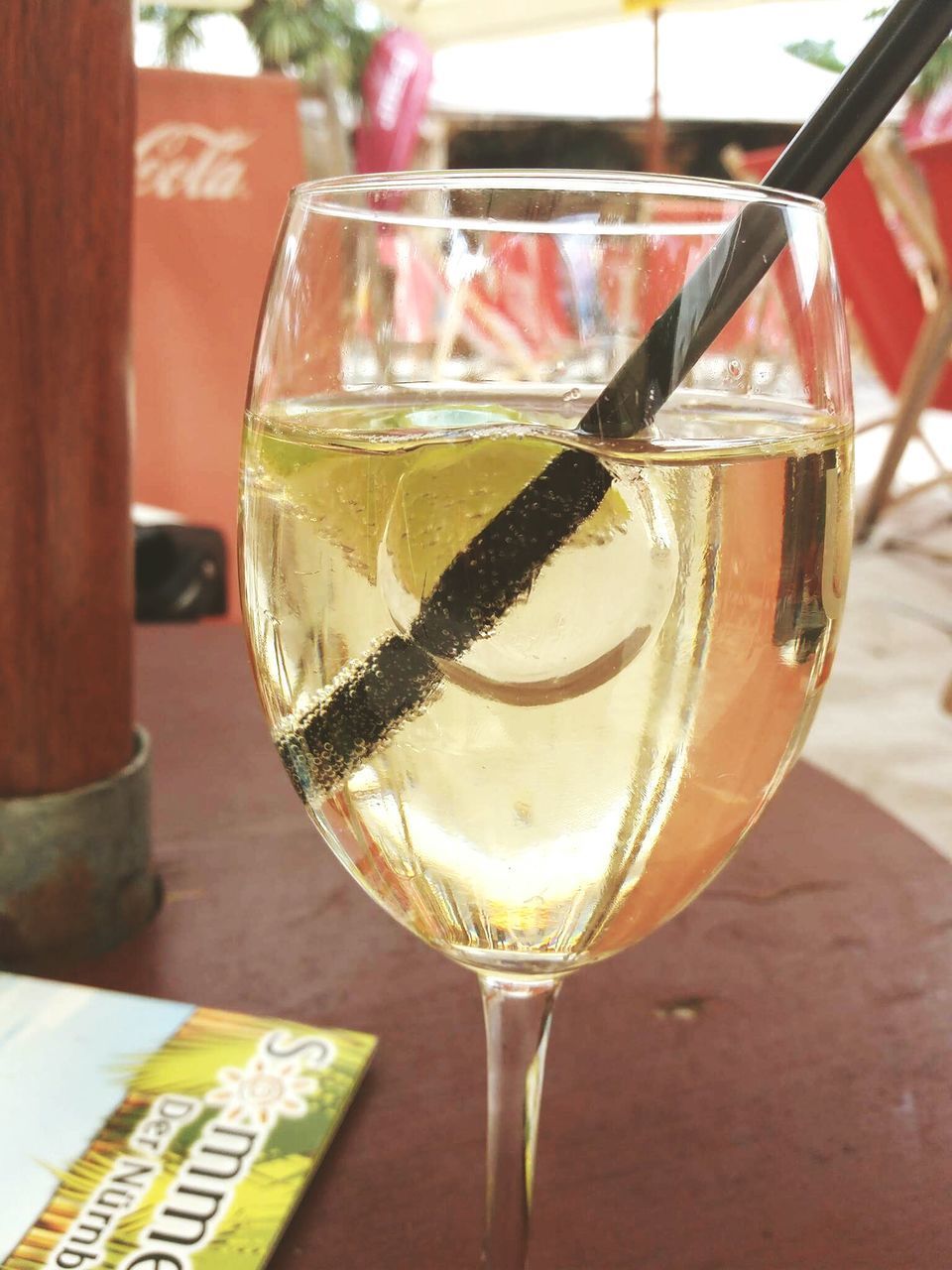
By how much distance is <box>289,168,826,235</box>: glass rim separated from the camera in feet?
0.98

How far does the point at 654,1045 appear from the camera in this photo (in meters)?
0.49

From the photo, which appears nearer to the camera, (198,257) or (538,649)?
(538,649)

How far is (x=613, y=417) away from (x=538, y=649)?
7 cm

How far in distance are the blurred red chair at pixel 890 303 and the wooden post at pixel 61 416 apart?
9.71ft

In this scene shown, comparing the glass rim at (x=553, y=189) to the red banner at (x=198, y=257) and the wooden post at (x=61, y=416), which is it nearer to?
the wooden post at (x=61, y=416)

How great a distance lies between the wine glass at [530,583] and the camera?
30 cm

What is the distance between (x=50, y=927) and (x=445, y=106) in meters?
10.4

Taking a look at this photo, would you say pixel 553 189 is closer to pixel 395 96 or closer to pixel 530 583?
pixel 530 583

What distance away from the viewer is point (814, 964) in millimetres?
548

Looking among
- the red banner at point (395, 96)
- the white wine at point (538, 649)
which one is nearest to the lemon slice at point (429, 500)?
the white wine at point (538, 649)

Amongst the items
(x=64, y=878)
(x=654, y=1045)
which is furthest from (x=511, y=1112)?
(x=64, y=878)

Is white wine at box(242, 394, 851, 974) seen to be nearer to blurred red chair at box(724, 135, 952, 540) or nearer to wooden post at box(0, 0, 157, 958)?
wooden post at box(0, 0, 157, 958)

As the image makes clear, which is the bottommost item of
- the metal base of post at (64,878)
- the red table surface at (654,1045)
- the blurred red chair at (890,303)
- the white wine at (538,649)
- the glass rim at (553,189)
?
the red table surface at (654,1045)

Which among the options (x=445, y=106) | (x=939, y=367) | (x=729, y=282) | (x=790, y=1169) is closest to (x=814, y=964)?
(x=790, y=1169)
